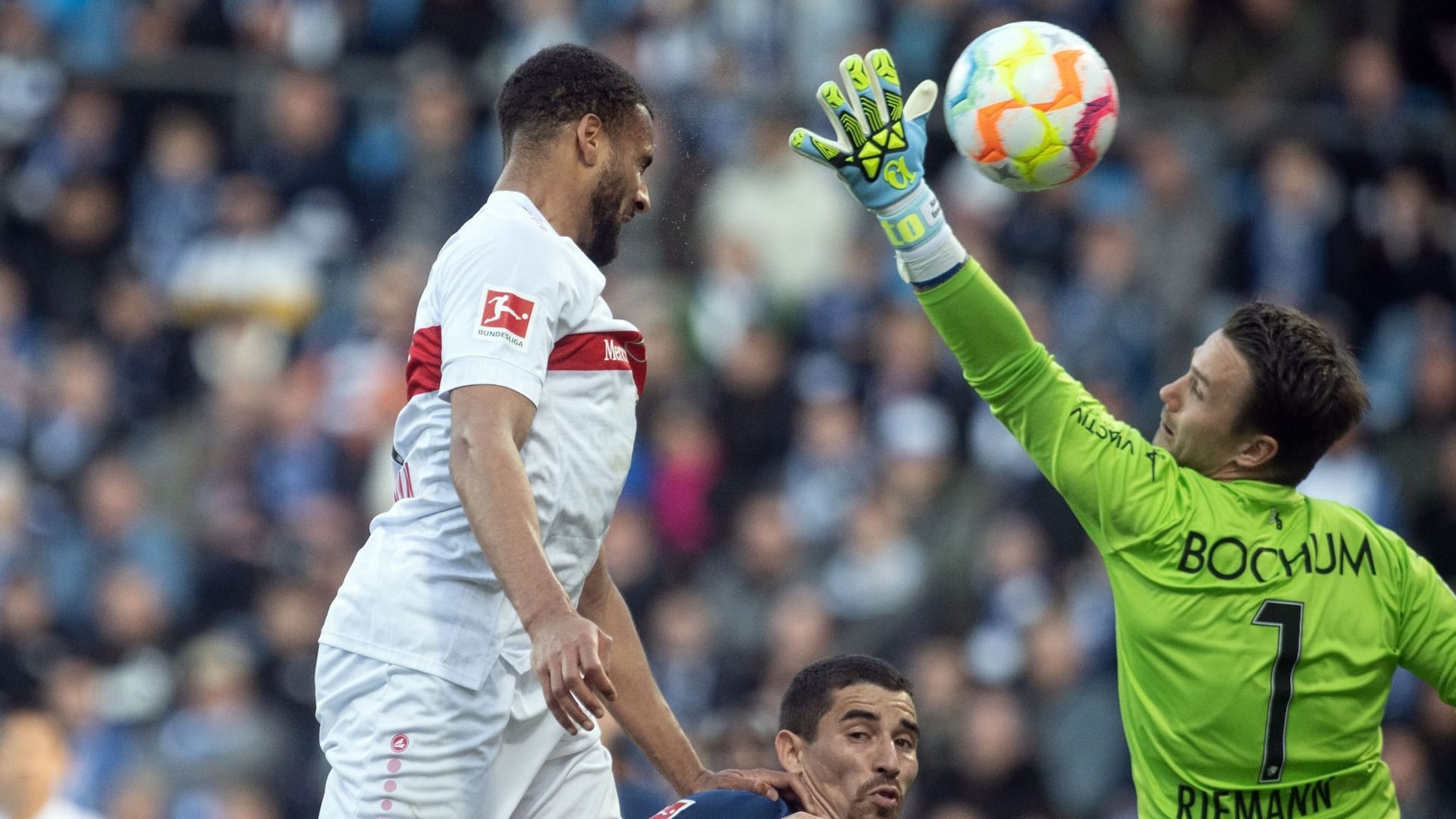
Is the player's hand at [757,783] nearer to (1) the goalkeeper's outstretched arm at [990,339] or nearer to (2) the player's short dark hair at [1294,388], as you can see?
(1) the goalkeeper's outstretched arm at [990,339]

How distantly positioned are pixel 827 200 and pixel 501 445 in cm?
739

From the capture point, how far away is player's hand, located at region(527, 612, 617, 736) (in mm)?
3311

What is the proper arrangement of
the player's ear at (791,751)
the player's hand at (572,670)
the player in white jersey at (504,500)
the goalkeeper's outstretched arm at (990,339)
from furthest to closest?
the player's ear at (791,751) < the goalkeeper's outstretched arm at (990,339) < the player in white jersey at (504,500) < the player's hand at (572,670)


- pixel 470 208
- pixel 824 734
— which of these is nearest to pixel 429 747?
pixel 824 734

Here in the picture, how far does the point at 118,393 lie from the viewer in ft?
35.1

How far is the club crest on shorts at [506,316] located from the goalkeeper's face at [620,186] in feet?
1.28

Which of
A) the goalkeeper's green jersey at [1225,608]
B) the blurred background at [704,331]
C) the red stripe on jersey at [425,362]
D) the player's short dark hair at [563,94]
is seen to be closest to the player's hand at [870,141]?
the goalkeeper's green jersey at [1225,608]

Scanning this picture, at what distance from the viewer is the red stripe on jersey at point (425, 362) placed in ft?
12.4

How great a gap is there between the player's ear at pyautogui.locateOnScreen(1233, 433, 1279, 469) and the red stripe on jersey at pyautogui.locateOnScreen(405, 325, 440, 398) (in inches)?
65.8

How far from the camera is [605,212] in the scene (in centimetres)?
401

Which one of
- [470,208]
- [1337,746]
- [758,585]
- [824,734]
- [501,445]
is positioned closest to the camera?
[501,445]

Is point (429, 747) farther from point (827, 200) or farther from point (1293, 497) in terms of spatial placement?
point (827, 200)

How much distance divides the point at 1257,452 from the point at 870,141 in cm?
104

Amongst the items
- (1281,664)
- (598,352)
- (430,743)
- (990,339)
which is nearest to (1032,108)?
(990,339)
